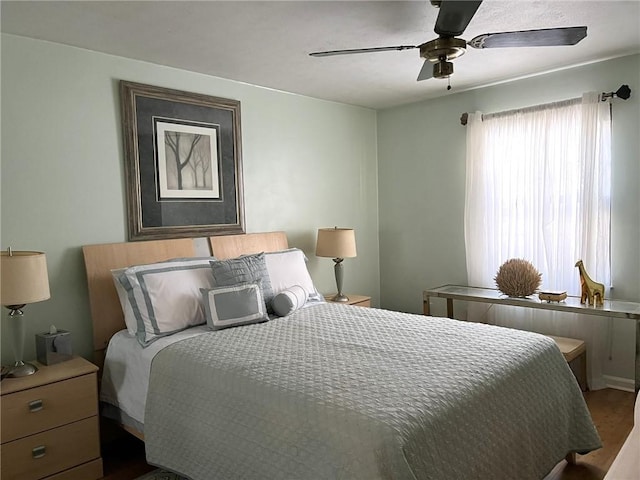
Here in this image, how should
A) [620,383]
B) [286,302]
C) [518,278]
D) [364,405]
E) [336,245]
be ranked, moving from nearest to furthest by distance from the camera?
[364,405], [286,302], [620,383], [518,278], [336,245]

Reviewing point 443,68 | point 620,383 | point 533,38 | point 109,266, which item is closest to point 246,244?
point 109,266

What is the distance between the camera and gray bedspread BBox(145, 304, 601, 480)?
1653mm

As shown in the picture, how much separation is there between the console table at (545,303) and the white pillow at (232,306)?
1.80 metres

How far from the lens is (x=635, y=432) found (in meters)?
1.40

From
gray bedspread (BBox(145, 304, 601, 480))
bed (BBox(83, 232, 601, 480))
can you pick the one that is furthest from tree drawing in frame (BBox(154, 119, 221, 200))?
gray bedspread (BBox(145, 304, 601, 480))

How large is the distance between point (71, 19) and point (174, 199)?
129 centimetres

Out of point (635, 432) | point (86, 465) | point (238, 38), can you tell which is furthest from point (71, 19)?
point (635, 432)

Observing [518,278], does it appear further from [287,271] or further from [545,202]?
[287,271]

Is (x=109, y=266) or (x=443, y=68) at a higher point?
(x=443, y=68)

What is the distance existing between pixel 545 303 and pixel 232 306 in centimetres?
230

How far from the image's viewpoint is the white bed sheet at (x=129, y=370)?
2.53 m

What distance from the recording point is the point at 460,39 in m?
2.33

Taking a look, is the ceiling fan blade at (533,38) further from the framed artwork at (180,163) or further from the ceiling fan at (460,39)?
the framed artwork at (180,163)

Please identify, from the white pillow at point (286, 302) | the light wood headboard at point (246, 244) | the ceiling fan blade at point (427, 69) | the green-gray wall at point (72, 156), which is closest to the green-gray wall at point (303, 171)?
the green-gray wall at point (72, 156)
